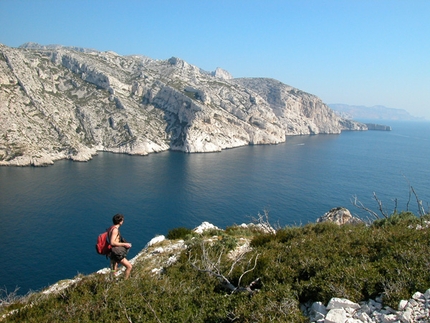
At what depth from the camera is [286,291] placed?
24.6 feet

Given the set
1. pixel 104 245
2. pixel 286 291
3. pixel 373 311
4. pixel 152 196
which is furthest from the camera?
pixel 152 196

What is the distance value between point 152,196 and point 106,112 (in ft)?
250

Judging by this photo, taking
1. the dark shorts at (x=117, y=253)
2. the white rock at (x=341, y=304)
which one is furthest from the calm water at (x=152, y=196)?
the white rock at (x=341, y=304)

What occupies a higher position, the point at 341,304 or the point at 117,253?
the point at 117,253

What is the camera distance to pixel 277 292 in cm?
753

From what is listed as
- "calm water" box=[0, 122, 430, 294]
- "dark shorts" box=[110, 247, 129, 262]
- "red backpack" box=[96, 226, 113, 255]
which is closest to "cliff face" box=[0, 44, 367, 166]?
"calm water" box=[0, 122, 430, 294]

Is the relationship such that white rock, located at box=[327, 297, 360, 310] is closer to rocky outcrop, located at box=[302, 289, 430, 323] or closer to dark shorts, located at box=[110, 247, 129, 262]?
rocky outcrop, located at box=[302, 289, 430, 323]

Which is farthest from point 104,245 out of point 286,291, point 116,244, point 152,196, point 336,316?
point 152,196

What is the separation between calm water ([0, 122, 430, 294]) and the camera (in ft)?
126

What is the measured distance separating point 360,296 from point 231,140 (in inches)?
5138

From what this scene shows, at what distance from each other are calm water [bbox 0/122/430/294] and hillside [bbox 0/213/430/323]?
2224cm

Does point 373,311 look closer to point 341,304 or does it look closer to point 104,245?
point 341,304

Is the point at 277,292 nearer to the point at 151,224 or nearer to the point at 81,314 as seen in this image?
the point at 81,314

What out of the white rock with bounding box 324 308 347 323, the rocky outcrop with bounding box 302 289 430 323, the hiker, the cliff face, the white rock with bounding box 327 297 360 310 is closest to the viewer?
the rocky outcrop with bounding box 302 289 430 323
